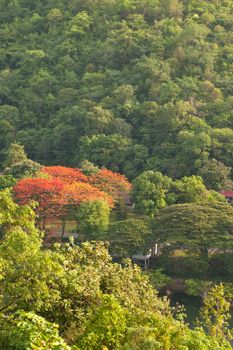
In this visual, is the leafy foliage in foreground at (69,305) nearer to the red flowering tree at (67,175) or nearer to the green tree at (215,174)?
the red flowering tree at (67,175)

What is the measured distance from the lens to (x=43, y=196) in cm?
2708

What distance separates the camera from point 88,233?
1043 inches

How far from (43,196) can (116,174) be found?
6.27 m

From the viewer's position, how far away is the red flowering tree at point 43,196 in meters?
26.9

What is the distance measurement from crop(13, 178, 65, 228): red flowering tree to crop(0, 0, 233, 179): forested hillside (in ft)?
32.6

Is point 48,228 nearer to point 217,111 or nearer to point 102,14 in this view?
point 217,111

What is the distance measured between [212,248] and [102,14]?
32876 mm

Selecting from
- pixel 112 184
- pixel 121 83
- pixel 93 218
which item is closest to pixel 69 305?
pixel 93 218

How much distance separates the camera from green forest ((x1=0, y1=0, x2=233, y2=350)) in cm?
880

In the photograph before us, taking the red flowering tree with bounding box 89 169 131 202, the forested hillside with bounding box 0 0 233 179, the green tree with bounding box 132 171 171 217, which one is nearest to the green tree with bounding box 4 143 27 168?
the forested hillside with bounding box 0 0 233 179

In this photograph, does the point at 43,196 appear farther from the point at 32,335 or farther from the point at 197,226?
the point at 32,335

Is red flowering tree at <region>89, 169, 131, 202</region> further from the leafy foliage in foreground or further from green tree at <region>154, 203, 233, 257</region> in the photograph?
the leafy foliage in foreground

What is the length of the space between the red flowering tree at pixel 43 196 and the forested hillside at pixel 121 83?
32.6 ft

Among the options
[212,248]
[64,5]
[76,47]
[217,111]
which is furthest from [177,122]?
[64,5]
